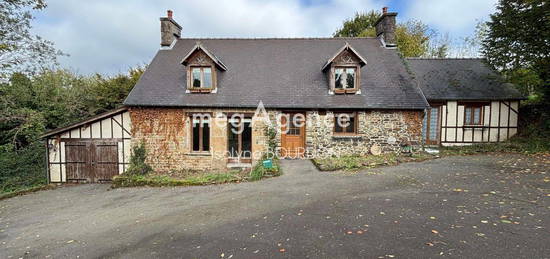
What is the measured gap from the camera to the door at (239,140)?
1098 cm

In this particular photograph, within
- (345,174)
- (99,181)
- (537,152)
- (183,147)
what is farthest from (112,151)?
(537,152)

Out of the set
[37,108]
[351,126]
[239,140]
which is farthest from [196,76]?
[37,108]

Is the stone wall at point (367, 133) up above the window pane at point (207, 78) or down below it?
below

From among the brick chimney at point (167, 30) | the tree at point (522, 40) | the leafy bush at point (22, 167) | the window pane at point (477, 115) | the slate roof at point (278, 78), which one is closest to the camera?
the tree at point (522, 40)

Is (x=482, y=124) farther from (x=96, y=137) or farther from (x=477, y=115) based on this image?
(x=96, y=137)

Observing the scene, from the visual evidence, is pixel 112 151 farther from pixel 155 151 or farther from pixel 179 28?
pixel 179 28

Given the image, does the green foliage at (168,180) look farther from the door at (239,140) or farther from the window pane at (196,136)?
the window pane at (196,136)

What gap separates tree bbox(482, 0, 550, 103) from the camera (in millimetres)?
10329

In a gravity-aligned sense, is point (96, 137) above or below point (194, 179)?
above

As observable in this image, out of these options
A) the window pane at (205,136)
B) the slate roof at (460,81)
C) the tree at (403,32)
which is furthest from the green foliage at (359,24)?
the window pane at (205,136)

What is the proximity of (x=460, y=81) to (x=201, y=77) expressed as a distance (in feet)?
48.7

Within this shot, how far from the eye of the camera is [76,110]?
608 inches

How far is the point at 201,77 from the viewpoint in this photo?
11352 mm

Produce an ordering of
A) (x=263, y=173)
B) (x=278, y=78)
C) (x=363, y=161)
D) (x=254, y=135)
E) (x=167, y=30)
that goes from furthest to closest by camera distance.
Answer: (x=167, y=30) < (x=278, y=78) < (x=254, y=135) < (x=363, y=161) < (x=263, y=173)
